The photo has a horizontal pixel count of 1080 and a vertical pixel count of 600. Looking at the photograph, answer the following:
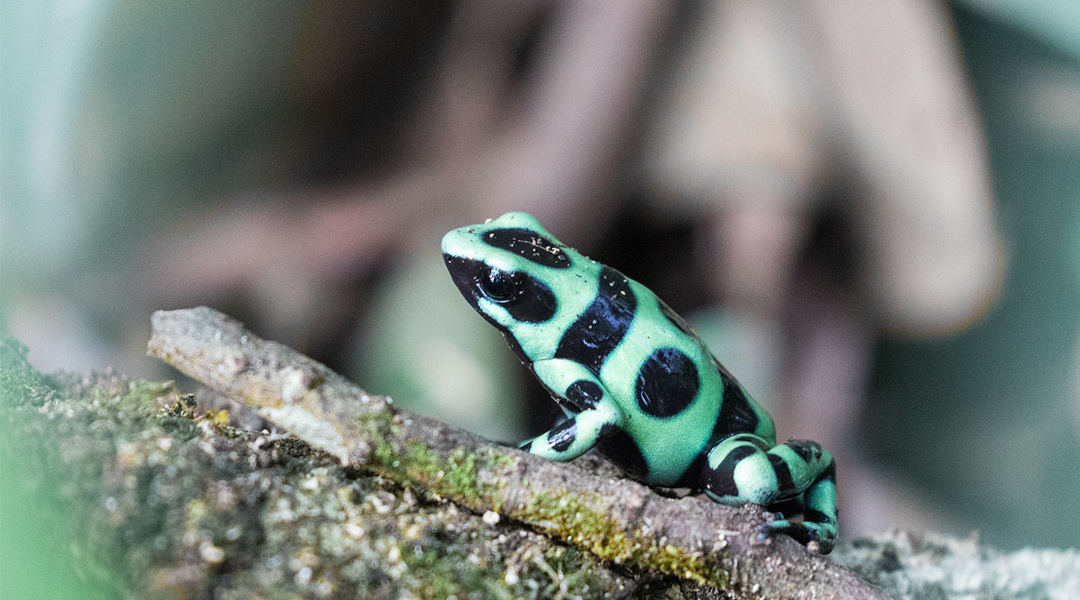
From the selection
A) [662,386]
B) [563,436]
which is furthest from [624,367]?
[563,436]

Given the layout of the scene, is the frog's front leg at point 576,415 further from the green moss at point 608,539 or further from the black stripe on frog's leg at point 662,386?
the green moss at point 608,539

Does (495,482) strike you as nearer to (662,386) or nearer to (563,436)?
(563,436)

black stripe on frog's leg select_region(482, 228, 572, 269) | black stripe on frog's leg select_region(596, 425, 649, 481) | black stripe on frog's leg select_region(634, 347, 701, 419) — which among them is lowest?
black stripe on frog's leg select_region(596, 425, 649, 481)

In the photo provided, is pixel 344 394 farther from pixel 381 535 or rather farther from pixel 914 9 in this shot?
pixel 914 9

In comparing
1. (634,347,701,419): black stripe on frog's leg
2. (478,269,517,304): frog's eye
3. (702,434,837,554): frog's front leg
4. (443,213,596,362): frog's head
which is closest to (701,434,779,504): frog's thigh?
(702,434,837,554): frog's front leg

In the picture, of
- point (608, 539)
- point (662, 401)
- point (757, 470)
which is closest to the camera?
point (608, 539)

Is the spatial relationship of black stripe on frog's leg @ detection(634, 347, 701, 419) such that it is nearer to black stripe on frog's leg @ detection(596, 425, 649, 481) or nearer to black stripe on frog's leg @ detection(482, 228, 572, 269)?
black stripe on frog's leg @ detection(596, 425, 649, 481)
